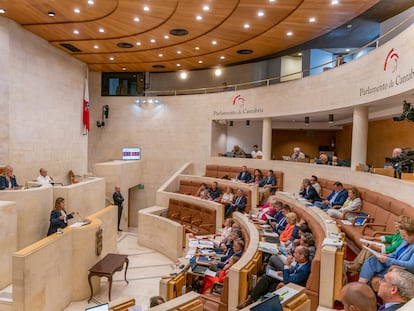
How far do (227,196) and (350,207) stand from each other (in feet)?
12.1

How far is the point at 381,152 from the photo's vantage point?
34.2 ft

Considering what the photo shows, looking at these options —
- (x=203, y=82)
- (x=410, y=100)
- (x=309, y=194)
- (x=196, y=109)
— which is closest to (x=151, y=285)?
(x=309, y=194)

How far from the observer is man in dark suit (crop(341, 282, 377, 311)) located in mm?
1653

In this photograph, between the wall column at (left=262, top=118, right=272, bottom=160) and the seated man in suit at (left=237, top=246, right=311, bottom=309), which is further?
the wall column at (left=262, top=118, right=272, bottom=160)

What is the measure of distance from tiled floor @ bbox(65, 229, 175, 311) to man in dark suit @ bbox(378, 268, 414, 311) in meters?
4.62

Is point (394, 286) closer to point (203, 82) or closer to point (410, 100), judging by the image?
point (410, 100)

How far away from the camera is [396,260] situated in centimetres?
297

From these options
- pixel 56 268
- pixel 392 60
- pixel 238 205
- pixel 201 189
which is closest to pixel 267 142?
pixel 201 189

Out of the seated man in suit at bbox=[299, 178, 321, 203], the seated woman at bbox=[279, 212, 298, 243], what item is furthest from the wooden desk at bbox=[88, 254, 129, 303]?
the seated man in suit at bbox=[299, 178, 321, 203]

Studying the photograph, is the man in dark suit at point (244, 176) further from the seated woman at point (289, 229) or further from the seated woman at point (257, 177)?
A: the seated woman at point (289, 229)

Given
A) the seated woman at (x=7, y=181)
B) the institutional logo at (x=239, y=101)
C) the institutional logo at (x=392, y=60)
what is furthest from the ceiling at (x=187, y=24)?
the seated woman at (x=7, y=181)

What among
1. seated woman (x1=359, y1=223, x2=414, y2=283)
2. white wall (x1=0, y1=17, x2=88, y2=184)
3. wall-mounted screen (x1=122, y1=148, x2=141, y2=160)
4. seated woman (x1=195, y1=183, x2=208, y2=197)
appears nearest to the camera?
seated woman (x1=359, y1=223, x2=414, y2=283)

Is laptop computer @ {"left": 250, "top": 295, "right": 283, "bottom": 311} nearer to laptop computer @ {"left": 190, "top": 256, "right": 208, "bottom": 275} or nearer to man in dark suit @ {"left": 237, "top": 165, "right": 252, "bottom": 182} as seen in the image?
laptop computer @ {"left": 190, "top": 256, "right": 208, "bottom": 275}

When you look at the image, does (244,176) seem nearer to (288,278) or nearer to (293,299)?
(288,278)
